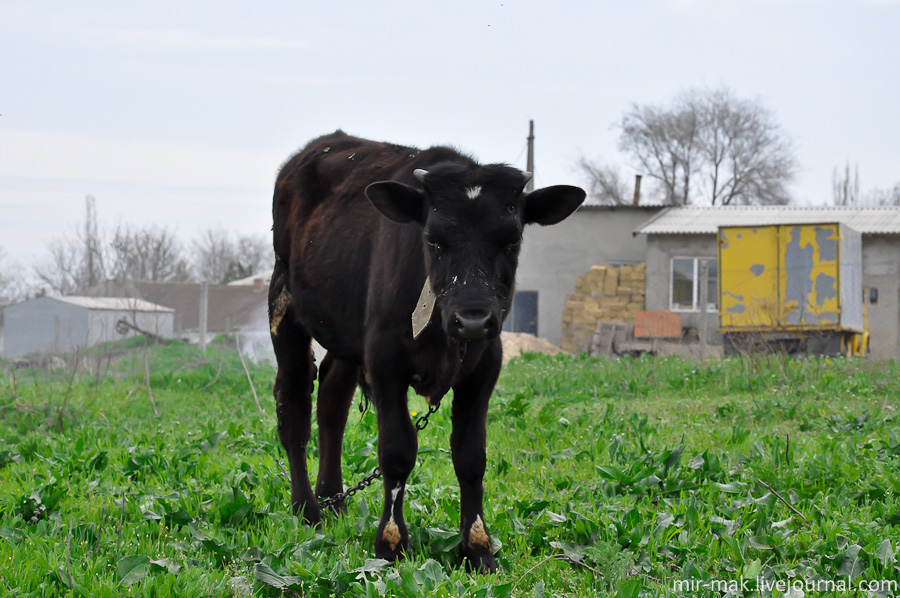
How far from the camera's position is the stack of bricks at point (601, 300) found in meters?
28.1

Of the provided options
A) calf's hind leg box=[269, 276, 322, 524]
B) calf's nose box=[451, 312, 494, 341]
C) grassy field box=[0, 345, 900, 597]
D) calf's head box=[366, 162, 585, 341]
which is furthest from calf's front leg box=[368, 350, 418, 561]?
calf's hind leg box=[269, 276, 322, 524]

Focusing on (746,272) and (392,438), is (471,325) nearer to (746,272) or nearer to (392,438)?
(392,438)

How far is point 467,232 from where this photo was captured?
436 centimetres

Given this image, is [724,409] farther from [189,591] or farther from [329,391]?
[189,591]

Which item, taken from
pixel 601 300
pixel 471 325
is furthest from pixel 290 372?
pixel 601 300

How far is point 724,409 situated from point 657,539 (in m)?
4.62

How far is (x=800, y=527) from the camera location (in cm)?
478

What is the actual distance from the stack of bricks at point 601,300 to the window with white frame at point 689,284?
1.10m

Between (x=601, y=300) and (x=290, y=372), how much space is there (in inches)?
895

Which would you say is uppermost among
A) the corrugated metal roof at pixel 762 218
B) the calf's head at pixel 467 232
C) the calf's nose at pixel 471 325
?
the corrugated metal roof at pixel 762 218

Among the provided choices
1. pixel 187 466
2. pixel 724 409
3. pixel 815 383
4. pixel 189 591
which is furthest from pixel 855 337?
pixel 189 591

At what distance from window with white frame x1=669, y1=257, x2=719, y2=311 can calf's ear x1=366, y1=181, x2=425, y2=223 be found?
25022mm

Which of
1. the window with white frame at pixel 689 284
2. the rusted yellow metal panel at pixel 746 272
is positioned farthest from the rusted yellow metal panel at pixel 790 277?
the window with white frame at pixel 689 284

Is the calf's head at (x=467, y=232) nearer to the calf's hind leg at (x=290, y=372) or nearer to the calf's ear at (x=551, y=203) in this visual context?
the calf's ear at (x=551, y=203)
